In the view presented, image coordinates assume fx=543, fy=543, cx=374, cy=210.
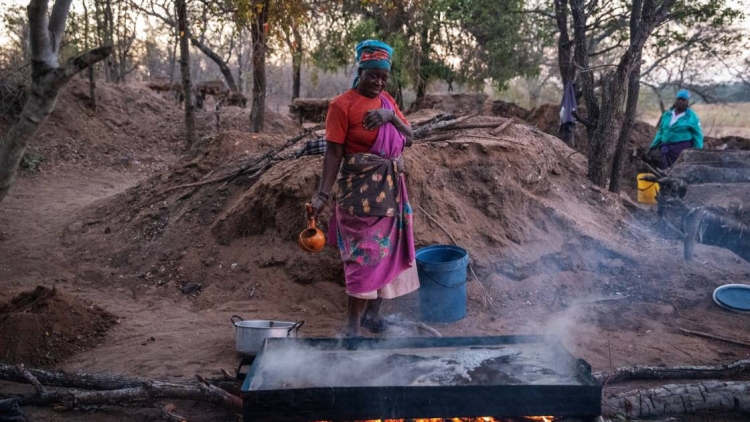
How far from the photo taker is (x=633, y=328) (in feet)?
14.8

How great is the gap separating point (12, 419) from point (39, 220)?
6.09 metres

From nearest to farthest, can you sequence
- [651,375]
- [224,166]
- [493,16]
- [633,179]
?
1. [651,375]
2. [224,166]
3. [633,179]
4. [493,16]

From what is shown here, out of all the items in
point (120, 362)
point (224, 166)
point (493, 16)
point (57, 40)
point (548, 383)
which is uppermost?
point (493, 16)

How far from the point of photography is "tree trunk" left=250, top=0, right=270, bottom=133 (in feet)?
29.9

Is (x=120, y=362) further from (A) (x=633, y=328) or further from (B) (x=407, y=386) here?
(A) (x=633, y=328)

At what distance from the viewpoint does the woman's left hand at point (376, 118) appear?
3391 mm

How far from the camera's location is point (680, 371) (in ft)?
11.4

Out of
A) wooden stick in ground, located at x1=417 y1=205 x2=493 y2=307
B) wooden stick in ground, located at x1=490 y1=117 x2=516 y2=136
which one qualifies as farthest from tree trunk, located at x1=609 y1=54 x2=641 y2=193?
wooden stick in ground, located at x1=417 y1=205 x2=493 y2=307

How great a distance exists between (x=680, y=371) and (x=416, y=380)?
1851mm

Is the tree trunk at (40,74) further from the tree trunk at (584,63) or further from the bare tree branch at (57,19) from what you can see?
the tree trunk at (584,63)

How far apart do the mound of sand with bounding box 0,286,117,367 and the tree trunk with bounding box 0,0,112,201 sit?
1.30m

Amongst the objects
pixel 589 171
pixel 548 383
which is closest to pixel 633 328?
pixel 548 383

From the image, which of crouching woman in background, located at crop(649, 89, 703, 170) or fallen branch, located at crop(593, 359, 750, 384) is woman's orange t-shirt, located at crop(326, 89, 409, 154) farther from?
crouching woman in background, located at crop(649, 89, 703, 170)

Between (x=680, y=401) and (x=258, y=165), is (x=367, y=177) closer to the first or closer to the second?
(x=680, y=401)
